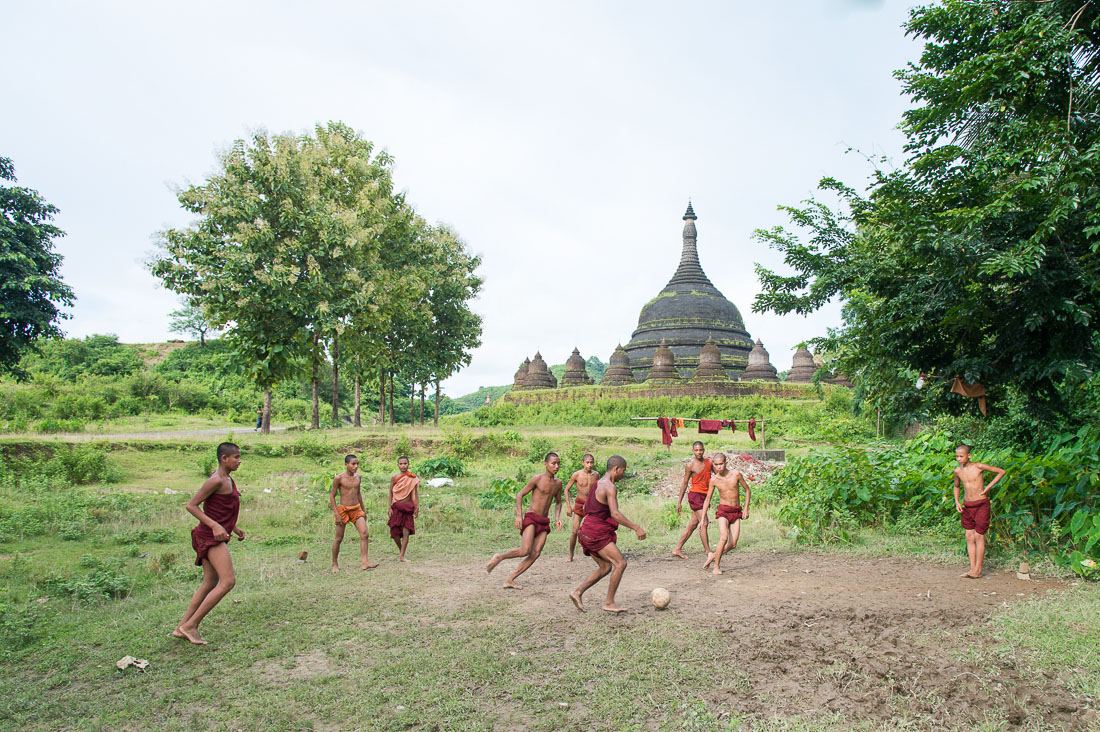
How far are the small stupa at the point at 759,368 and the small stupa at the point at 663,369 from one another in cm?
507

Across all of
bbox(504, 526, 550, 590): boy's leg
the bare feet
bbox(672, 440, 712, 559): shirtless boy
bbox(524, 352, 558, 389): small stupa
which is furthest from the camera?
bbox(524, 352, 558, 389): small stupa

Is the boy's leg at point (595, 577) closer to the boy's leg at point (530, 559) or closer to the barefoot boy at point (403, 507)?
the boy's leg at point (530, 559)

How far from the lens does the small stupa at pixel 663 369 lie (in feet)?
106

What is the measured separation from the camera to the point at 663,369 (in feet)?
107

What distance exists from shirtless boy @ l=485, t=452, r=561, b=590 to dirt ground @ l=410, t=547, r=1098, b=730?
0.95 feet

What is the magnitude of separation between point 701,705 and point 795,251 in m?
7.51

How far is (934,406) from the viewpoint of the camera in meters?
8.59

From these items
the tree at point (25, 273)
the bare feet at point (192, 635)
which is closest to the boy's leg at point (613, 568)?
the bare feet at point (192, 635)

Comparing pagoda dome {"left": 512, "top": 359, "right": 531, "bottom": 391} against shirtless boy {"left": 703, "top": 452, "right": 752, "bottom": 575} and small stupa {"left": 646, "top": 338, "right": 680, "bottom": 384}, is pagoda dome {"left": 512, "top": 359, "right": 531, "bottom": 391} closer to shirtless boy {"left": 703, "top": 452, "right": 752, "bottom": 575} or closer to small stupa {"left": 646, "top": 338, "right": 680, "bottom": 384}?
small stupa {"left": 646, "top": 338, "right": 680, "bottom": 384}

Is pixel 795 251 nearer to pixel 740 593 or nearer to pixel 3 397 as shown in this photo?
pixel 740 593

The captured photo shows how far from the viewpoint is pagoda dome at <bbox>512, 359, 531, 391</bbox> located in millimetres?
40344

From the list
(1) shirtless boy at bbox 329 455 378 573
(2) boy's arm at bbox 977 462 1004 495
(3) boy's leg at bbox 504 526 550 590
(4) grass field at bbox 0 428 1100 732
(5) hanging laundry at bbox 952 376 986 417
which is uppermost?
(5) hanging laundry at bbox 952 376 986 417

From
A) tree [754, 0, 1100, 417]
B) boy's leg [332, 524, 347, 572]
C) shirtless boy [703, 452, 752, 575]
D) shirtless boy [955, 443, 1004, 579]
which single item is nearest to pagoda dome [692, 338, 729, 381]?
tree [754, 0, 1100, 417]

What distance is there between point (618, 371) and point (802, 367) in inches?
434
